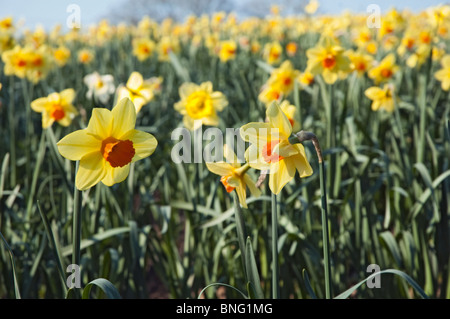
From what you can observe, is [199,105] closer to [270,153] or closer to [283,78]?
[283,78]

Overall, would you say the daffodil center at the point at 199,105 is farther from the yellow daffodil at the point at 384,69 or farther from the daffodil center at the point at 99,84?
the yellow daffodil at the point at 384,69

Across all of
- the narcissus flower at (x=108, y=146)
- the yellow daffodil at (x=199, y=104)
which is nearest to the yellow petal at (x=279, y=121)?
the narcissus flower at (x=108, y=146)

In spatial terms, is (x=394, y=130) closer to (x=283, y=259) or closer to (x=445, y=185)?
(x=445, y=185)

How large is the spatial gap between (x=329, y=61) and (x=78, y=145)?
61.6 inches

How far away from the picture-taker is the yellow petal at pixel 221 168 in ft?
3.66

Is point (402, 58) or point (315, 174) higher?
point (402, 58)

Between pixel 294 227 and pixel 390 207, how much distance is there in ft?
1.48

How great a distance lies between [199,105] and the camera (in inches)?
87.0

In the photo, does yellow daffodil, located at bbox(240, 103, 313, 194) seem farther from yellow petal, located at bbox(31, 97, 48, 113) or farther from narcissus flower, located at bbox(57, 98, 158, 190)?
yellow petal, located at bbox(31, 97, 48, 113)

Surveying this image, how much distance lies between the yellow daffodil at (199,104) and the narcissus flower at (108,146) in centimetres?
113

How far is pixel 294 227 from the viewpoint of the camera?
1884mm

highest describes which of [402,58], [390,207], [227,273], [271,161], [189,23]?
[189,23]

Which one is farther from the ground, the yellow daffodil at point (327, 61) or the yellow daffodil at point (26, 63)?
the yellow daffodil at point (26, 63)
